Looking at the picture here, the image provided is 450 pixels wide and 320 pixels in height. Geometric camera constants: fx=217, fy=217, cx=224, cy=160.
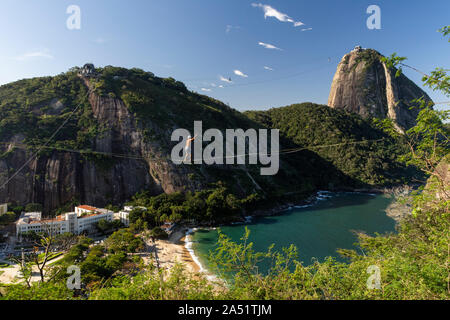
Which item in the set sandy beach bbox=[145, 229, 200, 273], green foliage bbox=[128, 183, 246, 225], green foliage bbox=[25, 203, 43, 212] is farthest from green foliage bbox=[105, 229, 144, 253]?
green foliage bbox=[25, 203, 43, 212]

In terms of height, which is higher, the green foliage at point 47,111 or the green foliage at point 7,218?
the green foliage at point 47,111

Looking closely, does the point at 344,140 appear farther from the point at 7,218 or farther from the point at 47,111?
the point at 7,218

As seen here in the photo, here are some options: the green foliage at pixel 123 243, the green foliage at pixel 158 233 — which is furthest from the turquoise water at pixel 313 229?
the green foliage at pixel 123 243

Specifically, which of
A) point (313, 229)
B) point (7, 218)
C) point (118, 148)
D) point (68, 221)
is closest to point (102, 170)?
point (118, 148)

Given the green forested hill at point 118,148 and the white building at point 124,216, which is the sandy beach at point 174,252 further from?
the green forested hill at point 118,148

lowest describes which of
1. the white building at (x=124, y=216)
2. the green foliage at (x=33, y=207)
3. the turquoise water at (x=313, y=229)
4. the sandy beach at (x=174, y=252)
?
the sandy beach at (x=174, y=252)

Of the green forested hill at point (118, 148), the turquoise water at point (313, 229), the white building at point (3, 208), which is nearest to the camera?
the turquoise water at point (313, 229)
